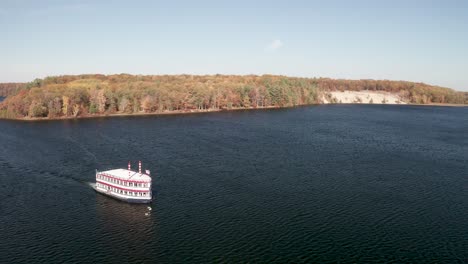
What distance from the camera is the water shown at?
171 feet

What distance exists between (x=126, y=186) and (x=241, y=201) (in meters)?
20.6

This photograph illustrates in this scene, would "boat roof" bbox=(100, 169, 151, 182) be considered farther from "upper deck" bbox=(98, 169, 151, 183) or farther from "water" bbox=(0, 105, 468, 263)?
"water" bbox=(0, 105, 468, 263)

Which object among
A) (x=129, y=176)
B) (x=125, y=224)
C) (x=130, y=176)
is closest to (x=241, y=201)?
(x=125, y=224)

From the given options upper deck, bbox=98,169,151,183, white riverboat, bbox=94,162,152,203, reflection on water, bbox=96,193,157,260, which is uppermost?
upper deck, bbox=98,169,151,183

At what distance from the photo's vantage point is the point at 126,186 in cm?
6862

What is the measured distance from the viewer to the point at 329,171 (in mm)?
87875

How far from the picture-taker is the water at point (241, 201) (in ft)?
171

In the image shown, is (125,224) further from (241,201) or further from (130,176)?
(241,201)

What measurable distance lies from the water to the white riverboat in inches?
76.7

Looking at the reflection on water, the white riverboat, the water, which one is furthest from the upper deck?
the water

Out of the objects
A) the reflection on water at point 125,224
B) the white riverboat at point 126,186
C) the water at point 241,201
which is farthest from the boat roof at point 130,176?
the water at point 241,201

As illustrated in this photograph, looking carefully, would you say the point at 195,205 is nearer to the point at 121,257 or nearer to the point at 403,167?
the point at 121,257

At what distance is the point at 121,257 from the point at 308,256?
24.1 metres

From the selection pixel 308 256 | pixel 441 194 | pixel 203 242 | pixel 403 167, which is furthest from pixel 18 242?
pixel 403 167
